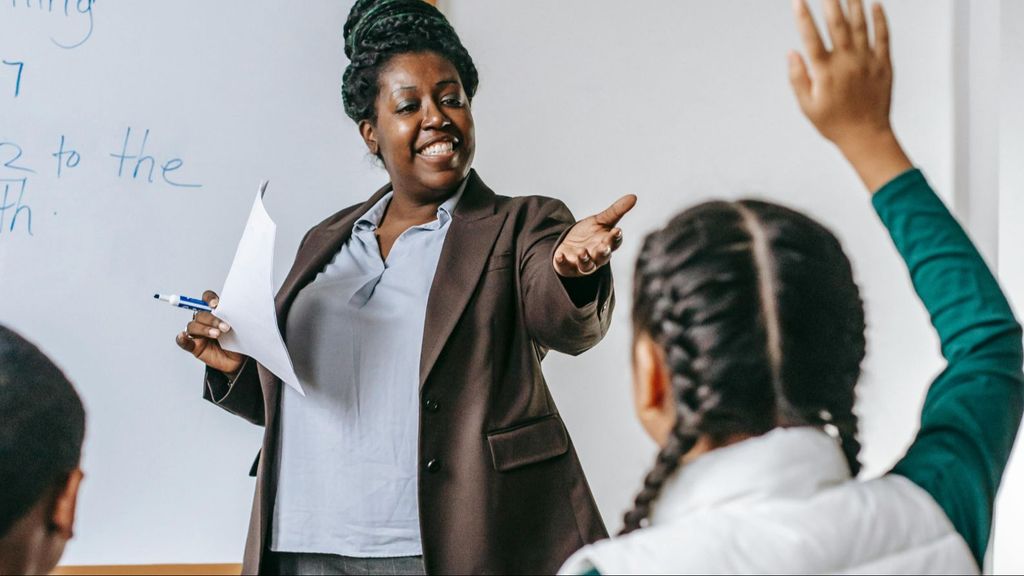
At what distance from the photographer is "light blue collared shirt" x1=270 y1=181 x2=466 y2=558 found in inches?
55.6

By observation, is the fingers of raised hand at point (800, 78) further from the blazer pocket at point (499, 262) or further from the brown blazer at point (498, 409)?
the blazer pocket at point (499, 262)

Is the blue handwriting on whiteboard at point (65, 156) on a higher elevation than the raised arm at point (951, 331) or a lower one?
higher

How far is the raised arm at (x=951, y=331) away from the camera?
82 cm

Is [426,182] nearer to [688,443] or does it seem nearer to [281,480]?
[281,480]

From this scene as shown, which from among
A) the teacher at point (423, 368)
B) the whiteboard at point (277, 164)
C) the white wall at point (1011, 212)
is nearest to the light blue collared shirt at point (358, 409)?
the teacher at point (423, 368)

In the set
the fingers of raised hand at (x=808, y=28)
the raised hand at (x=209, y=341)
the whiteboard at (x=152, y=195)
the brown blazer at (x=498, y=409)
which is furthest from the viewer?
the whiteboard at (x=152, y=195)

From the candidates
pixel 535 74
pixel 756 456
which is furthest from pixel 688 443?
pixel 535 74

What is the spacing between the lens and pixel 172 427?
1.95 metres

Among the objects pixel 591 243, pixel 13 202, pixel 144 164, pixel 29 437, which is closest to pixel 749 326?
pixel 591 243

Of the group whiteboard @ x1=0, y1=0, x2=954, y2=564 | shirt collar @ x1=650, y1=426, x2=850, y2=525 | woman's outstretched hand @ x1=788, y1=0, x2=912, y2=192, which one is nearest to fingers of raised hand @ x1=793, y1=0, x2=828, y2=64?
woman's outstretched hand @ x1=788, y1=0, x2=912, y2=192

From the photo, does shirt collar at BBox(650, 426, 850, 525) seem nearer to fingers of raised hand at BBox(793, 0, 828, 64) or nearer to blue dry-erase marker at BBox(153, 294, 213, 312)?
fingers of raised hand at BBox(793, 0, 828, 64)

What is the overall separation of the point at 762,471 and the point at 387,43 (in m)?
0.99

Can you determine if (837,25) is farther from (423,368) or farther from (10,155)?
(10,155)

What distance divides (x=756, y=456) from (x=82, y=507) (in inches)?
58.4
